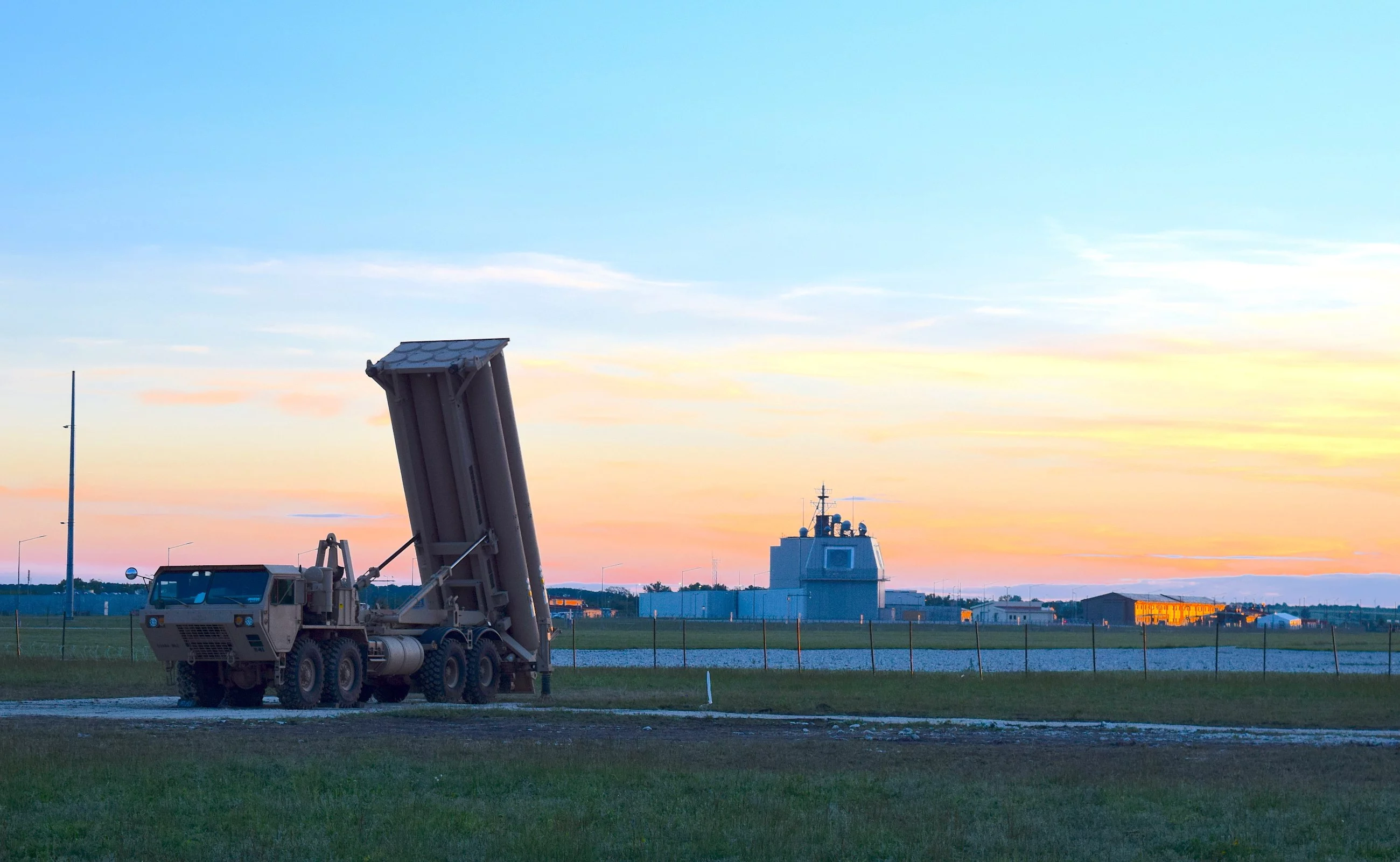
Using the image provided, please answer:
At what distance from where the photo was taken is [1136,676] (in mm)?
44312

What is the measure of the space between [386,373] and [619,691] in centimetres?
1006

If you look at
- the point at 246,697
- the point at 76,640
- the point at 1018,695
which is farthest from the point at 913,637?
the point at 246,697

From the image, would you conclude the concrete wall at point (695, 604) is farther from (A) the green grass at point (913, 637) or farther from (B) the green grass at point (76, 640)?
(B) the green grass at point (76, 640)

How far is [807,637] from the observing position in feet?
363

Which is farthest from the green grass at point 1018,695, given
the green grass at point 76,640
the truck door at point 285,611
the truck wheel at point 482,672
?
the green grass at point 76,640

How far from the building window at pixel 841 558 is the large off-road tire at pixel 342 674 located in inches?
4164

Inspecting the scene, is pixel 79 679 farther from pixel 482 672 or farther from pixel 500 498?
pixel 500 498

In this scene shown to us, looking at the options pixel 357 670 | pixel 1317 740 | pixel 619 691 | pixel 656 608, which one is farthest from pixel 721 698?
pixel 656 608

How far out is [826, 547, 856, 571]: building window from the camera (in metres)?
134

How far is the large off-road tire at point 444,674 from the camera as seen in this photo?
103 ft

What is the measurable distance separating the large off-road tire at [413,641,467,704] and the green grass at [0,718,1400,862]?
1000 cm

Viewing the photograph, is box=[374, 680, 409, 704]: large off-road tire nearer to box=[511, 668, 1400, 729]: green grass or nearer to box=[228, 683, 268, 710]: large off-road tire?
box=[511, 668, 1400, 729]: green grass

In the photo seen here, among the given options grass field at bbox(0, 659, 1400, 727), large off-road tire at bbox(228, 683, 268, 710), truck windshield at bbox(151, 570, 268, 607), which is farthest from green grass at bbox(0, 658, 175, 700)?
truck windshield at bbox(151, 570, 268, 607)

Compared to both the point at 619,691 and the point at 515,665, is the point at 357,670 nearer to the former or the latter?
the point at 515,665
